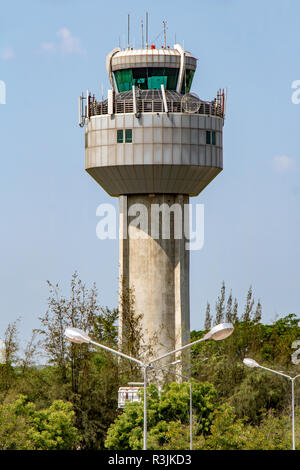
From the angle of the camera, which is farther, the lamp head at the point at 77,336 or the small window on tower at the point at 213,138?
the small window on tower at the point at 213,138

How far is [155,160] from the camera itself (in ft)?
275

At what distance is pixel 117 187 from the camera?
86.4m

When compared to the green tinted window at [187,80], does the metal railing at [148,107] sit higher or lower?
lower

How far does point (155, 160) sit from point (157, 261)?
286 inches

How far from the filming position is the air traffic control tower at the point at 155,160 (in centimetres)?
8419

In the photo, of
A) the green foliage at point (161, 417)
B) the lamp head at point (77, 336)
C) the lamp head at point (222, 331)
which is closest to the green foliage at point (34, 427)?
the green foliage at point (161, 417)

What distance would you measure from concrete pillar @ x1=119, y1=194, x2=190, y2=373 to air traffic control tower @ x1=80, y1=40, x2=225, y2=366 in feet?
0.23

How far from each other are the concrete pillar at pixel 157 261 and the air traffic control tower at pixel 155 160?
0.07 metres

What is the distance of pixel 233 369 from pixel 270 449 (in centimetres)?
2641

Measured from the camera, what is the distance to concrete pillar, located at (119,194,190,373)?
85.7 meters

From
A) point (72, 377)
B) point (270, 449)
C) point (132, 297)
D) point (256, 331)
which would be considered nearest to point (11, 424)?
point (270, 449)

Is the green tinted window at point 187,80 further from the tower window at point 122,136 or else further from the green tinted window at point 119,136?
the green tinted window at point 119,136

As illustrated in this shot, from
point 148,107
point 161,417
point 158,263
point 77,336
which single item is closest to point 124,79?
point 148,107

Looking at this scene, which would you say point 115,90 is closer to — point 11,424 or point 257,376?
point 257,376
